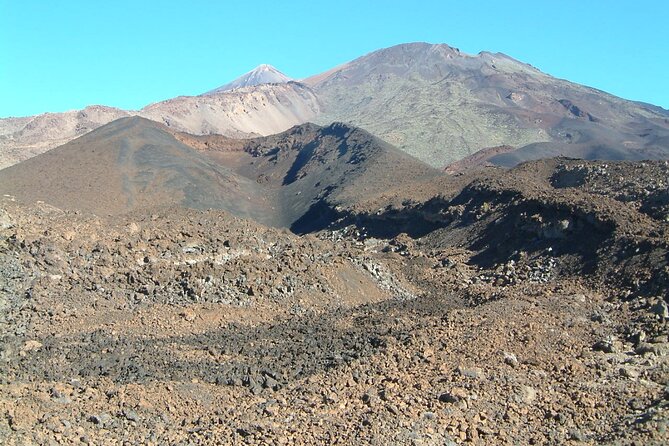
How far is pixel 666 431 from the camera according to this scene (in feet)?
29.5

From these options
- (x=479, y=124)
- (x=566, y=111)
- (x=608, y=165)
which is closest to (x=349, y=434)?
(x=608, y=165)

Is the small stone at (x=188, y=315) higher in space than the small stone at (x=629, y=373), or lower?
lower

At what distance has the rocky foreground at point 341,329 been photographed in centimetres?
1006

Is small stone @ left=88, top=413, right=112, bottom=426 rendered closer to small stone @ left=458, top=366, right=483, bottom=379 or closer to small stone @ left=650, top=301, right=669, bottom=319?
small stone @ left=458, top=366, right=483, bottom=379

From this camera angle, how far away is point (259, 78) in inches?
7151

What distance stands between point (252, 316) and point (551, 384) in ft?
26.1

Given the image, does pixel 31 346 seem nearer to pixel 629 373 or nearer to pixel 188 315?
pixel 188 315

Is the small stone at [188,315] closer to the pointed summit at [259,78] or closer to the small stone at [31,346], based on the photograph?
the small stone at [31,346]

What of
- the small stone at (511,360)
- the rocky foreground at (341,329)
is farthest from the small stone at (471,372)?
the small stone at (511,360)

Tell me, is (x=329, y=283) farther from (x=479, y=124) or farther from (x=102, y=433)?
(x=479, y=124)

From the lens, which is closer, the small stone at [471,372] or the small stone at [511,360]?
the small stone at [471,372]

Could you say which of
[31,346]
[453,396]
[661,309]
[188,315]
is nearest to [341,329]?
[188,315]

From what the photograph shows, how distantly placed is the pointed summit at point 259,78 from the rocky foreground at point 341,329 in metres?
158

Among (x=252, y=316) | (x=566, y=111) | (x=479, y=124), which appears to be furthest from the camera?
(x=566, y=111)
